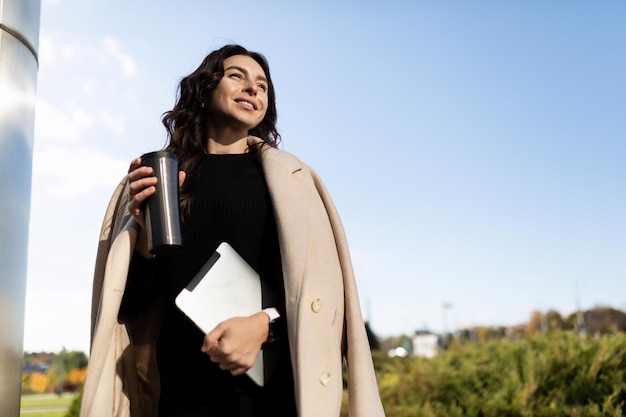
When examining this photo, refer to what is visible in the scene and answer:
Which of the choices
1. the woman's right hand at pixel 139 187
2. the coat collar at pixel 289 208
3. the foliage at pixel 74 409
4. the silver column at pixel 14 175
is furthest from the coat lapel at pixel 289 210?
the foliage at pixel 74 409

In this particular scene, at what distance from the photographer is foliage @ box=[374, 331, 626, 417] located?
5.44 meters

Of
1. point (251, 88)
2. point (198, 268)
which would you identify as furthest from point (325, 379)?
point (251, 88)

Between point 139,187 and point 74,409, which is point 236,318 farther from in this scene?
point 74,409

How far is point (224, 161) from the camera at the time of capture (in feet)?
7.07

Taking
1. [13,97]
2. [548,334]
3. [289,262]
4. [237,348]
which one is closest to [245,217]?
[289,262]

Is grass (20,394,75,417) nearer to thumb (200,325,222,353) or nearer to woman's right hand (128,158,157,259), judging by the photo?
woman's right hand (128,158,157,259)

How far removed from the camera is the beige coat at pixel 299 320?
1780mm

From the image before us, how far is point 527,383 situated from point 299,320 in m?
4.50

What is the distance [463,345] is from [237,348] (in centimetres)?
702

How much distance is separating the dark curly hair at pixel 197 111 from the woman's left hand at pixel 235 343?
25.3 inches

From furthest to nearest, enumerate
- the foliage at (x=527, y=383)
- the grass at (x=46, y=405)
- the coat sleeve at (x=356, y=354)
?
the foliage at (x=527, y=383) < the grass at (x=46, y=405) < the coat sleeve at (x=356, y=354)

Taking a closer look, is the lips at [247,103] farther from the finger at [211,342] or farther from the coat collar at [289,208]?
the finger at [211,342]

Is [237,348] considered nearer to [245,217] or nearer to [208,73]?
[245,217]

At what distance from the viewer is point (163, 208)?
66.9 inches
